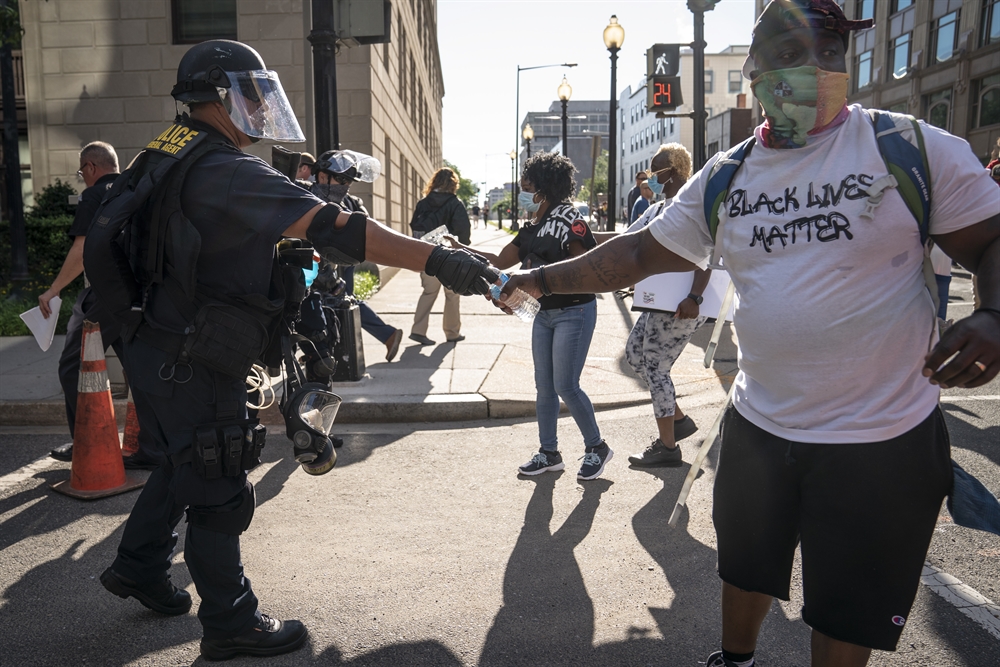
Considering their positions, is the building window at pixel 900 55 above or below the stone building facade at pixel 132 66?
above

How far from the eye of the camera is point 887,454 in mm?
1885

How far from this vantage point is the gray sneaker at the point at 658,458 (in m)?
4.98

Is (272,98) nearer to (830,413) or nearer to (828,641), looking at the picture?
(830,413)

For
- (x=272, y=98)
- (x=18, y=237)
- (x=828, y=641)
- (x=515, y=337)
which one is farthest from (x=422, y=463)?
(x=18, y=237)

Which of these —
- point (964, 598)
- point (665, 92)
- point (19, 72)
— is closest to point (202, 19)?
point (19, 72)

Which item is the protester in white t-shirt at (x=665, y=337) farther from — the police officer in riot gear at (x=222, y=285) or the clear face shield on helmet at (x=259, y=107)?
the clear face shield on helmet at (x=259, y=107)

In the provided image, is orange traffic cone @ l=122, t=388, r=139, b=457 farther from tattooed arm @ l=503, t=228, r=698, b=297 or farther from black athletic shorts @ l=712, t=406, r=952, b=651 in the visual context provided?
black athletic shorts @ l=712, t=406, r=952, b=651

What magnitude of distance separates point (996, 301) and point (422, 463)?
12.7 feet

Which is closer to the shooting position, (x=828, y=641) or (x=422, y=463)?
(x=828, y=641)

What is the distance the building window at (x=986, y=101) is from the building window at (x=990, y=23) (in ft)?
4.47

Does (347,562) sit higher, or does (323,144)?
(323,144)

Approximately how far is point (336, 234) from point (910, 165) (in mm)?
1660

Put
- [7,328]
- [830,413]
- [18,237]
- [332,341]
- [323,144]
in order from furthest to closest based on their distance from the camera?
1. [18,237]
2. [7,328]
3. [323,144]
4. [332,341]
5. [830,413]

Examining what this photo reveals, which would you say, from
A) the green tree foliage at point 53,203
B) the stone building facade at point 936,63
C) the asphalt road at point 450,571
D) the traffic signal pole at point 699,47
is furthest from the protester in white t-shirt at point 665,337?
the stone building facade at point 936,63
